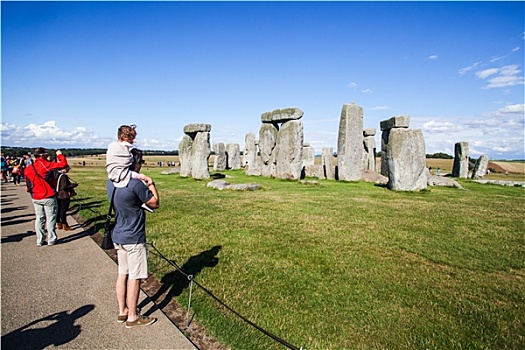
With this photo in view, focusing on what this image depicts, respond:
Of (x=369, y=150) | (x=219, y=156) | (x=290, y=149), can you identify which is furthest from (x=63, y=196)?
(x=219, y=156)

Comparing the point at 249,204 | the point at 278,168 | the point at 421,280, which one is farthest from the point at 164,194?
the point at 421,280

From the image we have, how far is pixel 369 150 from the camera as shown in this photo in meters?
21.9

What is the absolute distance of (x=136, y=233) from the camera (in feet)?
10.8

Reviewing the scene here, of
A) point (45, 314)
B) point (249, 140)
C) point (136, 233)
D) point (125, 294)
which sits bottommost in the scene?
point (45, 314)

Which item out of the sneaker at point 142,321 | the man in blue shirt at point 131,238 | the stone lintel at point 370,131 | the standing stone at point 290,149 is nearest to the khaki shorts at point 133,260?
the man in blue shirt at point 131,238

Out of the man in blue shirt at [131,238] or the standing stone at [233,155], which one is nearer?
the man in blue shirt at [131,238]

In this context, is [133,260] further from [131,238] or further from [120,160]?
[120,160]

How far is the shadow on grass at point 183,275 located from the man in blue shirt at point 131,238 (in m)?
0.51

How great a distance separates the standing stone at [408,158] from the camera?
41.2 ft

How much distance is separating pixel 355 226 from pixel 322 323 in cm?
408

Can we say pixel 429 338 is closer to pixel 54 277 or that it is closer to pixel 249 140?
pixel 54 277

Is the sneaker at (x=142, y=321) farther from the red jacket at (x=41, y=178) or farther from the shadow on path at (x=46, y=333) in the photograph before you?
the red jacket at (x=41, y=178)

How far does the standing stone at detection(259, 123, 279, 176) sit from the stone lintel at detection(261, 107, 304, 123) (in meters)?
0.43

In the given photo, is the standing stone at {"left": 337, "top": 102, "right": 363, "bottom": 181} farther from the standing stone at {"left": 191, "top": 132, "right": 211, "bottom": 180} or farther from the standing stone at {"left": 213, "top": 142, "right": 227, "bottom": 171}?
the standing stone at {"left": 213, "top": 142, "right": 227, "bottom": 171}
